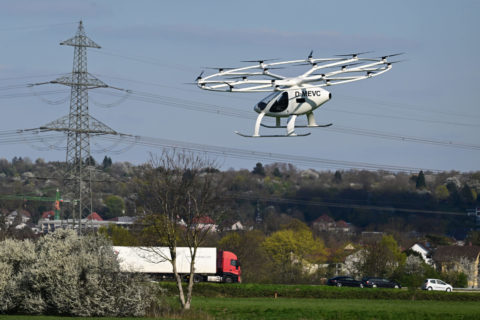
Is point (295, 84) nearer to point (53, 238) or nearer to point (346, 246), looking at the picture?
point (53, 238)

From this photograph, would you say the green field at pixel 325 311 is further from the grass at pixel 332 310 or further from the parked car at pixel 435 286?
the parked car at pixel 435 286

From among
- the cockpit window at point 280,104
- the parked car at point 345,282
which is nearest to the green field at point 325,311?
the parked car at point 345,282

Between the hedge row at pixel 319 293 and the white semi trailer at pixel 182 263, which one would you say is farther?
the white semi trailer at pixel 182 263

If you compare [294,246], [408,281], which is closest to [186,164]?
[408,281]

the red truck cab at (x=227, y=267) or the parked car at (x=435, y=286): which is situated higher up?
the red truck cab at (x=227, y=267)

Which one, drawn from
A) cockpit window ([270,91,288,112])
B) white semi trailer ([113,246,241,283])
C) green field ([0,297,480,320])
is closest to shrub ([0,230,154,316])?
green field ([0,297,480,320])

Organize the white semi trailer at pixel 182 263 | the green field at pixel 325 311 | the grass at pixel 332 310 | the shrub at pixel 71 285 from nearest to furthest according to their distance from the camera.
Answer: the shrub at pixel 71 285 < the green field at pixel 325 311 < the grass at pixel 332 310 < the white semi trailer at pixel 182 263
